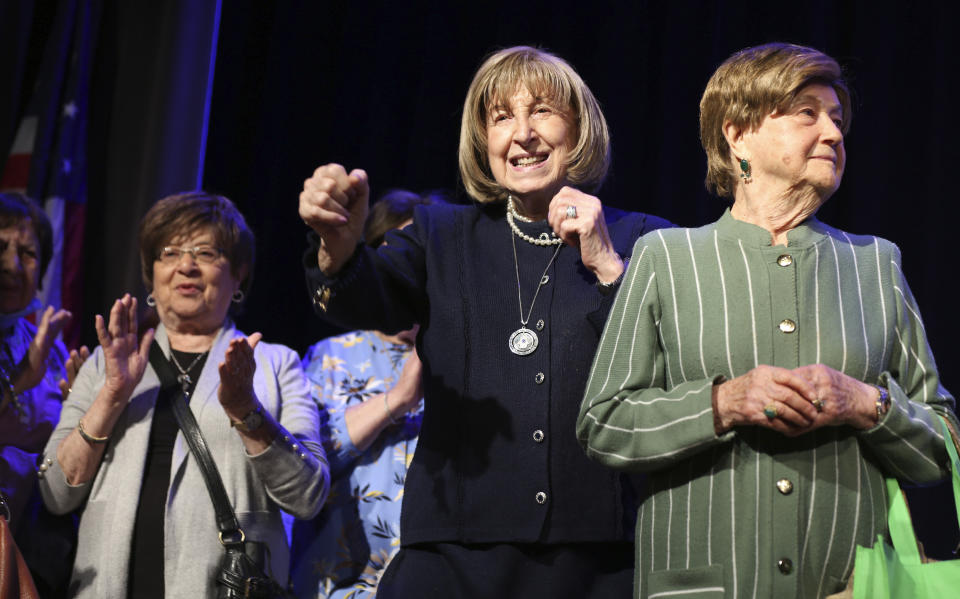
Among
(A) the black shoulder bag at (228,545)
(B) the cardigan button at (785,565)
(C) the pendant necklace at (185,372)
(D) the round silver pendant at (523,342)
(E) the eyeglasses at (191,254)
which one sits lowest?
(A) the black shoulder bag at (228,545)

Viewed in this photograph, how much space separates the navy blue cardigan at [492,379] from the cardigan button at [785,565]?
→ 43 centimetres

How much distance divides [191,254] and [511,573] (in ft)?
5.18

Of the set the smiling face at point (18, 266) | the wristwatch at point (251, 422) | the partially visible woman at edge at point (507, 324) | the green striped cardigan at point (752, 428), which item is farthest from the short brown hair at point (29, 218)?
the green striped cardigan at point (752, 428)

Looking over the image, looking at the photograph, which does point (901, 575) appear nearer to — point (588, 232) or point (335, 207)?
point (588, 232)

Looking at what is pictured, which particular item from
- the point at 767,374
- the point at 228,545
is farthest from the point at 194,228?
the point at 767,374

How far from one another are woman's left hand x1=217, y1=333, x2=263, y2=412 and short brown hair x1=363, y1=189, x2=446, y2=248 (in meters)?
0.90

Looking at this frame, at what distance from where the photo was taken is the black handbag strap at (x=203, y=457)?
265 centimetres

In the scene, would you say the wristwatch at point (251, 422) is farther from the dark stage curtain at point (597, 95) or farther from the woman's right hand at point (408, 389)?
the dark stage curtain at point (597, 95)

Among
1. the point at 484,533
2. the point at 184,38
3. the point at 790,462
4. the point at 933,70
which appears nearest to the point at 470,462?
the point at 484,533

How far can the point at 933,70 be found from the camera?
3174 mm

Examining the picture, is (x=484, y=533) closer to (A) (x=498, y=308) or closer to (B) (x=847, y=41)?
(A) (x=498, y=308)

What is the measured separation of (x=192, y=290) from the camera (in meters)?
3.01

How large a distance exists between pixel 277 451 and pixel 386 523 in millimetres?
435

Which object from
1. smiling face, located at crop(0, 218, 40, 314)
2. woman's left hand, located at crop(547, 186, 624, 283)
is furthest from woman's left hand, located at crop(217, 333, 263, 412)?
smiling face, located at crop(0, 218, 40, 314)
